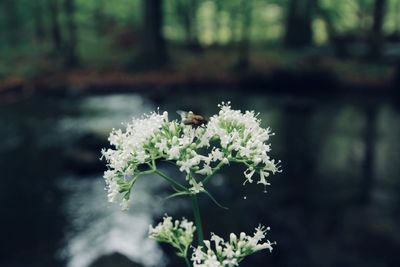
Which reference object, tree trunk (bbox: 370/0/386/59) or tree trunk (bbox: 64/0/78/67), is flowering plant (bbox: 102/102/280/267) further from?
tree trunk (bbox: 64/0/78/67)

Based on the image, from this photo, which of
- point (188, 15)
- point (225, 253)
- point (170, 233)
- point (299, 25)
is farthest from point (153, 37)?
point (225, 253)

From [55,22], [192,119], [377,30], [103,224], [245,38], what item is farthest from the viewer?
[55,22]

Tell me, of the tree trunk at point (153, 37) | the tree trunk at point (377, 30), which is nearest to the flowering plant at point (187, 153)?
the tree trunk at point (153, 37)

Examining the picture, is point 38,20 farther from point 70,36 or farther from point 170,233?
point 170,233

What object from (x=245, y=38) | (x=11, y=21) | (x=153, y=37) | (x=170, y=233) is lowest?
(x=245, y=38)

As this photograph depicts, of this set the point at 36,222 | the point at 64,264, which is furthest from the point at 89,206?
the point at 64,264

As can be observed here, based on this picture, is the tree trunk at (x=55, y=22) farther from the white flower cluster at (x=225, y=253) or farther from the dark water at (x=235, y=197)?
the white flower cluster at (x=225, y=253)

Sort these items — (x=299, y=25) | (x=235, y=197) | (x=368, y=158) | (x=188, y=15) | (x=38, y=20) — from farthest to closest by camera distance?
(x=38, y=20)
(x=188, y=15)
(x=299, y=25)
(x=368, y=158)
(x=235, y=197)
